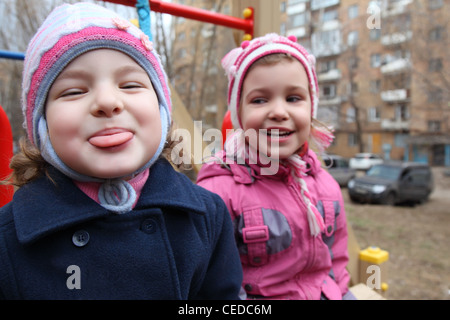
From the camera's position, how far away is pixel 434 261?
587cm

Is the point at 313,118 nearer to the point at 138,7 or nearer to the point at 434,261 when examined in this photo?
the point at 138,7

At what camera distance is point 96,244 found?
0.89 meters

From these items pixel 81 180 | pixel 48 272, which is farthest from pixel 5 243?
pixel 81 180

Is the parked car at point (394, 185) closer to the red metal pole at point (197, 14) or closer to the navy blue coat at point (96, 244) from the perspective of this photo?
the red metal pole at point (197, 14)

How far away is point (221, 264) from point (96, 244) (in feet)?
1.37

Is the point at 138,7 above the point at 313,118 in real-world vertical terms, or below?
above

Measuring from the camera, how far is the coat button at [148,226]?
936 millimetres

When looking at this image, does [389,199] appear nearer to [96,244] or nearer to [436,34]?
[436,34]

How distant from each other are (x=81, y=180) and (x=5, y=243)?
0.75ft

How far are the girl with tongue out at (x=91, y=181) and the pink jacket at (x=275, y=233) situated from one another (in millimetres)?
400

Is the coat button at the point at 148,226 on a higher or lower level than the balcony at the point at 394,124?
lower

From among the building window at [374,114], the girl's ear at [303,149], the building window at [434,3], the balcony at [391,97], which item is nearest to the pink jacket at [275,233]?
the girl's ear at [303,149]

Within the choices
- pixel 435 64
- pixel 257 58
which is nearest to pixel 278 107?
pixel 257 58

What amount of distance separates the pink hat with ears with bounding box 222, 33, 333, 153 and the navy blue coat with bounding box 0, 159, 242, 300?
599mm
